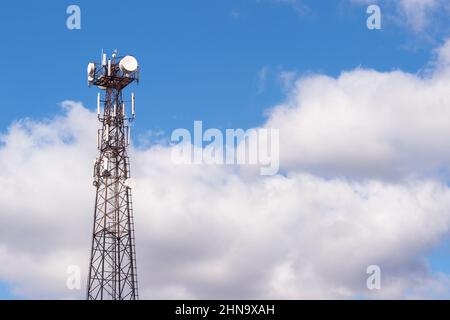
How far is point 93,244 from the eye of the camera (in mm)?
82625

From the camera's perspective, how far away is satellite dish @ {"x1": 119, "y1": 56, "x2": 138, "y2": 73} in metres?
83.9

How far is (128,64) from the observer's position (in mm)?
84000

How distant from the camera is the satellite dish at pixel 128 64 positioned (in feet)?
275
